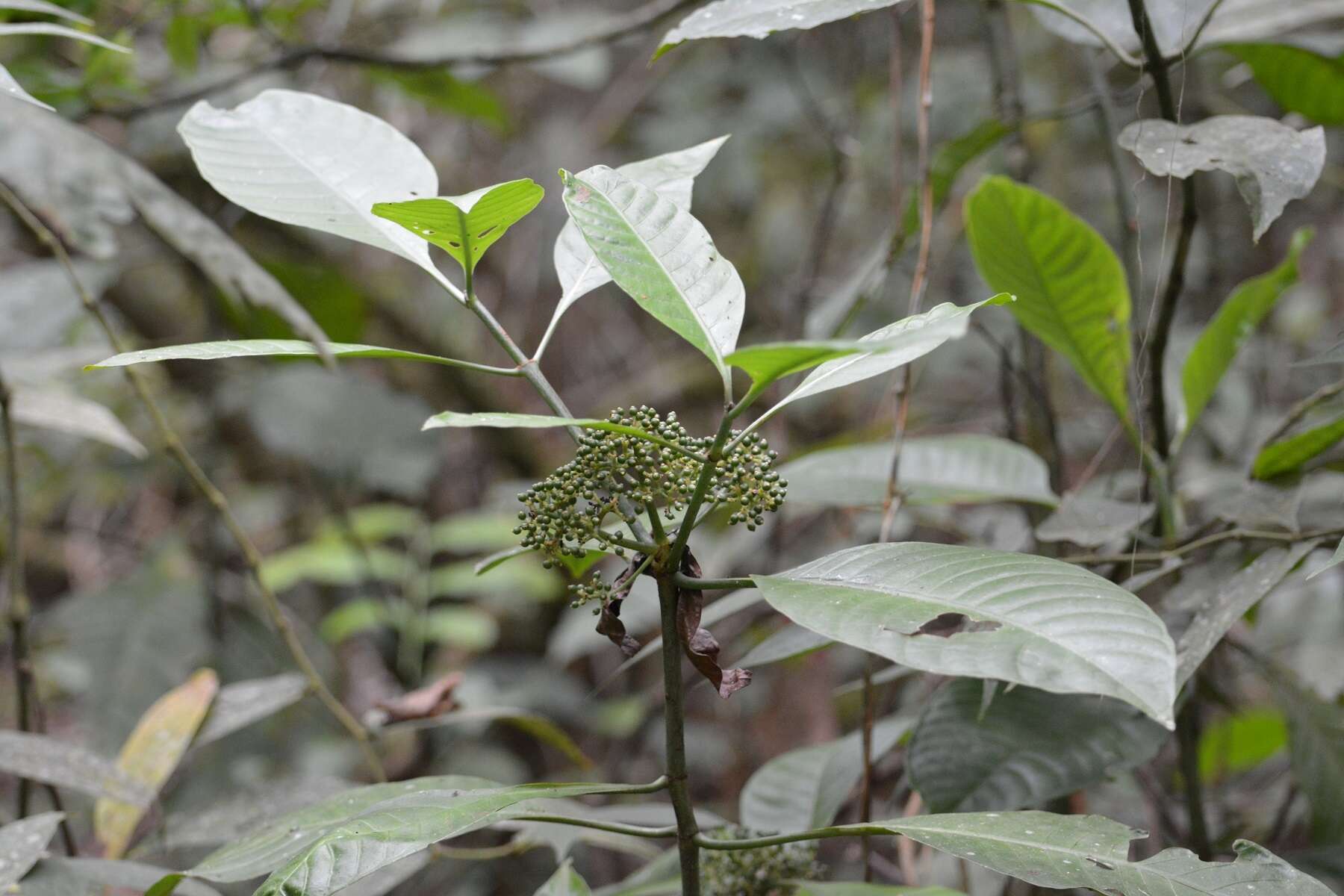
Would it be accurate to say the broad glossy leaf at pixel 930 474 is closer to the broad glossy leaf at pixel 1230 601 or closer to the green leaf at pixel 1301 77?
the broad glossy leaf at pixel 1230 601

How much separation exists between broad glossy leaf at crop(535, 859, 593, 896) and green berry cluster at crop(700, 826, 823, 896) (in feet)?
0.31

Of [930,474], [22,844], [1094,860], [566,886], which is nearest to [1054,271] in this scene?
[930,474]

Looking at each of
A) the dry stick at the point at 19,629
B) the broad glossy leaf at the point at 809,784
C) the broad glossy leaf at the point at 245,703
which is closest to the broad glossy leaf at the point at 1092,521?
the broad glossy leaf at the point at 809,784

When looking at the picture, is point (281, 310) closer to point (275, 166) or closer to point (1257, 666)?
point (275, 166)

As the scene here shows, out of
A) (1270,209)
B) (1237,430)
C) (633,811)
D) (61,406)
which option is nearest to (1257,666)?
(1270,209)

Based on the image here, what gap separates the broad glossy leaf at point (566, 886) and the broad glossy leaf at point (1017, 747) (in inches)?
9.8

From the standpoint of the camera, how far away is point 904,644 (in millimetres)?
441

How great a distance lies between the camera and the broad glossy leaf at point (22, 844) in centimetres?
64

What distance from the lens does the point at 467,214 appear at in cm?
54

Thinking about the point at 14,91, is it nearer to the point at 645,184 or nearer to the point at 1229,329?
the point at 645,184

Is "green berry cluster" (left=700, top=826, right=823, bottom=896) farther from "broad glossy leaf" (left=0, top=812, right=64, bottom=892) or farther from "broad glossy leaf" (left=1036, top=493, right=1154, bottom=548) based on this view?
"broad glossy leaf" (left=0, top=812, right=64, bottom=892)

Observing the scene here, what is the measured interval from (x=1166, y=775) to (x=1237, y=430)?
0.59 metres

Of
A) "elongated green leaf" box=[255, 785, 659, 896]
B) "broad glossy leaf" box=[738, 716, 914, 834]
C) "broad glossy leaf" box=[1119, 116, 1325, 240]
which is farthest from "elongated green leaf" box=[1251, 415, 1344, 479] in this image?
"elongated green leaf" box=[255, 785, 659, 896]

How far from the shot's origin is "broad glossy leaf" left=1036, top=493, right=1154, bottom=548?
803 millimetres
